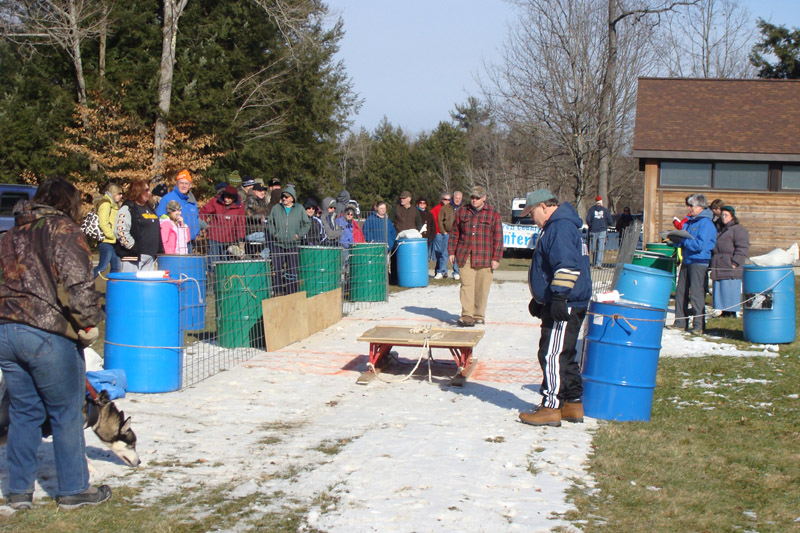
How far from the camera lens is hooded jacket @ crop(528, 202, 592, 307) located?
6.30 m

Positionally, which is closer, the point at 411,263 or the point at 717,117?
the point at 411,263

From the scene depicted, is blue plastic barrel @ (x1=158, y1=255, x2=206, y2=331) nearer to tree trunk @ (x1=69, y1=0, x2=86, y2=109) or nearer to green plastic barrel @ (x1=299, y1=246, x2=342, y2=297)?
green plastic barrel @ (x1=299, y1=246, x2=342, y2=297)

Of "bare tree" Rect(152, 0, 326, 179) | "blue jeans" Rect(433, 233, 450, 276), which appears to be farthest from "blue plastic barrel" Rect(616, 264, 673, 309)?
"bare tree" Rect(152, 0, 326, 179)

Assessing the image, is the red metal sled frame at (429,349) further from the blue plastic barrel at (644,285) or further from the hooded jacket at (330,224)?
the hooded jacket at (330,224)

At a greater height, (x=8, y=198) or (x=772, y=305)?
(x=8, y=198)

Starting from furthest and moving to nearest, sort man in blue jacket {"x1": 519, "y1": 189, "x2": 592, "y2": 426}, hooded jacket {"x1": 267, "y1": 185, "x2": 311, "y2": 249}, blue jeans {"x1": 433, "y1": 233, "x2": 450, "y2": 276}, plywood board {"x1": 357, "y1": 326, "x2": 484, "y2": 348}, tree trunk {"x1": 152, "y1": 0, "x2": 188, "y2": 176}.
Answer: tree trunk {"x1": 152, "y1": 0, "x2": 188, "y2": 176}, blue jeans {"x1": 433, "y1": 233, "x2": 450, "y2": 276}, hooded jacket {"x1": 267, "y1": 185, "x2": 311, "y2": 249}, plywood board {"x1": 357, "y1": 326, "x2": 484, "y2": 348}, man in blue jacket {"x1": 519, "y1": 189, "x2": 592, "y2": 426}

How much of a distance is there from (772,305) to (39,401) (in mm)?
9296

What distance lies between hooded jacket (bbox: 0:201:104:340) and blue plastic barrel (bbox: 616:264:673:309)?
6.56 meters

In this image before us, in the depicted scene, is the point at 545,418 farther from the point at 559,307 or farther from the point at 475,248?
the point at 475,248

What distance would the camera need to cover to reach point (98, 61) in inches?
1061

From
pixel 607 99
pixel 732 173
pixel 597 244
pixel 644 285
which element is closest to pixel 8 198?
pixel 644 285

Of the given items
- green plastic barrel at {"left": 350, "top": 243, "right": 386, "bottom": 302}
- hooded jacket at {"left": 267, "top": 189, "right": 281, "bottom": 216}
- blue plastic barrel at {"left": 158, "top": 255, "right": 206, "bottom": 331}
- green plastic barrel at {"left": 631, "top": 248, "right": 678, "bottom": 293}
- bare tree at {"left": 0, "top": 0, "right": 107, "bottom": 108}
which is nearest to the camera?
blue plastic barrel at {"left": 158, "top": 255, "right": 206, "bottom": 331}

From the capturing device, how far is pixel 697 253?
37.7ft

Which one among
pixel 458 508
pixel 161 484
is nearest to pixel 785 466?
pixel 458 508
